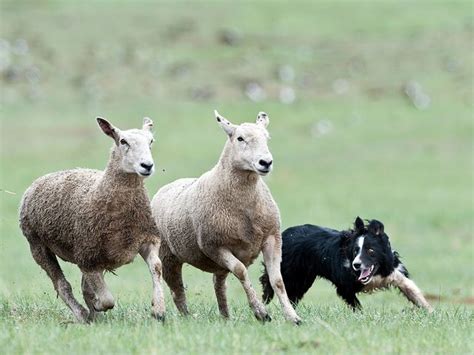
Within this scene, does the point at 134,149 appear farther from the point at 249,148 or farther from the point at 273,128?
the point at 273,128

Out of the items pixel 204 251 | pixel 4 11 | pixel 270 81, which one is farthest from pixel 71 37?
pixel 204 251

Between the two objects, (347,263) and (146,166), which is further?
(347,263)

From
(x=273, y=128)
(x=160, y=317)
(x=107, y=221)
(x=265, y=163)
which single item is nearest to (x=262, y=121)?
(x=265, y=163)

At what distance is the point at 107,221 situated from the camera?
9625 mm

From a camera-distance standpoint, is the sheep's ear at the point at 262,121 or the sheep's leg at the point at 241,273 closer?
the sheep's leg at the point at 241,273

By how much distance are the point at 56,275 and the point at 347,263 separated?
3.07 meters

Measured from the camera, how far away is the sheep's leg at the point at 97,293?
9.46 metres

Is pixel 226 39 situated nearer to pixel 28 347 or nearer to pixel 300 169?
pixel 300 169

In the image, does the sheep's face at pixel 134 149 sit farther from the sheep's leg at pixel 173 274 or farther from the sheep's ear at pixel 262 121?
the sheep's leg at pixel 173 274

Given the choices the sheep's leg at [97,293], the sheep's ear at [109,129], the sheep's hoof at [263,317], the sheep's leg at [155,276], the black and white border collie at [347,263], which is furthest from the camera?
the black and white border collie at [347,263]

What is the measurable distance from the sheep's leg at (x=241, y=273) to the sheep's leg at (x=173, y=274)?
115 centimetres

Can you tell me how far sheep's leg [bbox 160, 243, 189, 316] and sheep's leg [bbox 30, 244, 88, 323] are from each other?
116cm

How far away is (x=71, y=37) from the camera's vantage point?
148ft

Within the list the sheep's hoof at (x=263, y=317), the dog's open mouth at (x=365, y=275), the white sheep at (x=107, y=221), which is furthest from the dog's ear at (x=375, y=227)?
the white sheep at (x=107, y=221)
